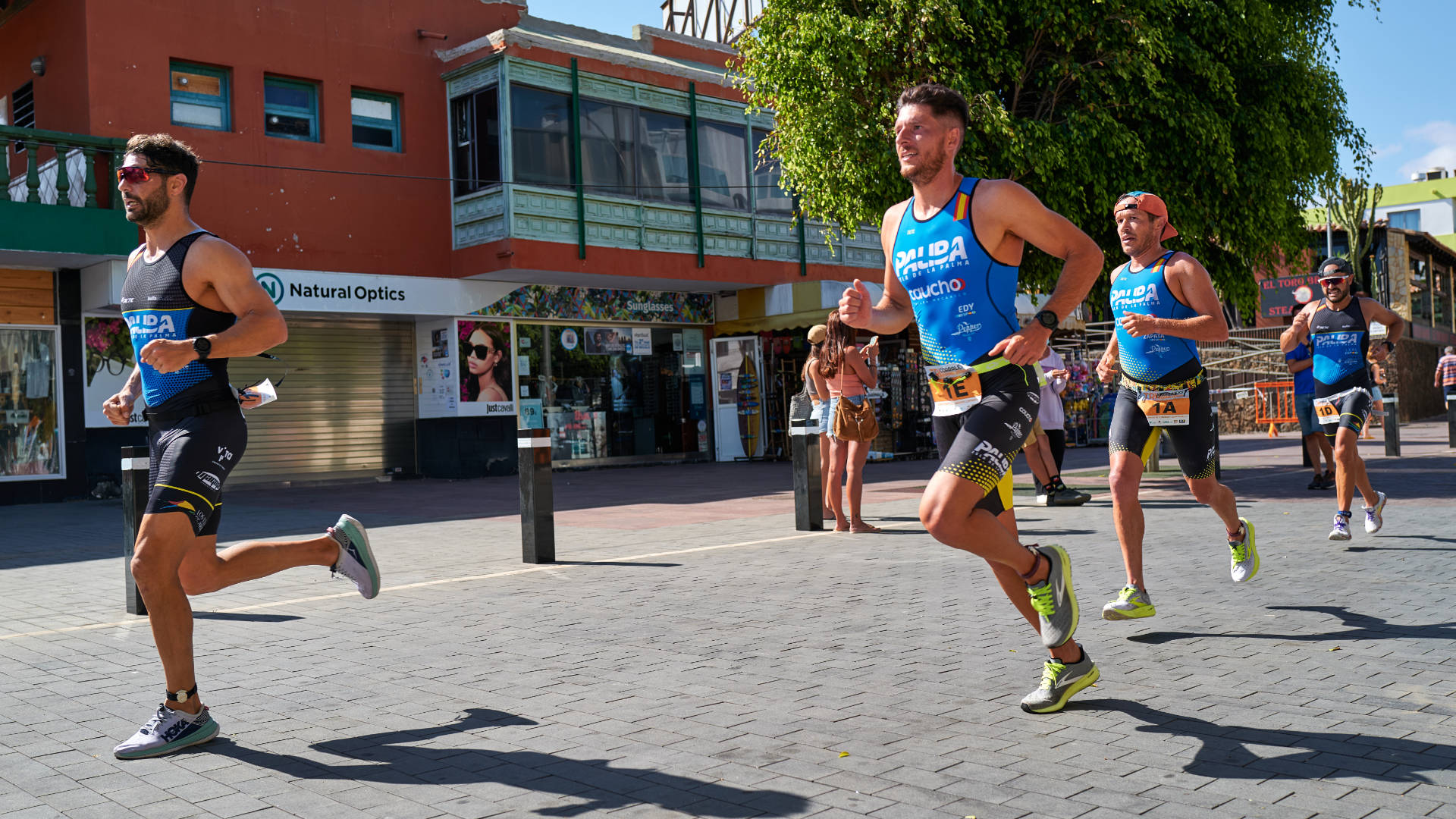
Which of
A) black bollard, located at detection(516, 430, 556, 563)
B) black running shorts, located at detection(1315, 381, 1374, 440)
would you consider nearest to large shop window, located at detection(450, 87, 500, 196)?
black bollard, located at detection(516, 430, 556, 563)

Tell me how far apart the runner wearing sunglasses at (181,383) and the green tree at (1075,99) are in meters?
10.3

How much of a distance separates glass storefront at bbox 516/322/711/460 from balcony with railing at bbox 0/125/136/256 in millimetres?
7166

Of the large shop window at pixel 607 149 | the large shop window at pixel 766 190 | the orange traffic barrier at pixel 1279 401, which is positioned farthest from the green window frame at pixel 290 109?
the orange traffic barrier at pixel 1279 401

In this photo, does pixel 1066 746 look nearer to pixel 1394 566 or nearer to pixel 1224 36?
pixel 1394 566

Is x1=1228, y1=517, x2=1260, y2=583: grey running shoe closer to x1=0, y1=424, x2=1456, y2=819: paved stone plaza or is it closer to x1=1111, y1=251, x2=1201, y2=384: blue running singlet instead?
x1=0, y1=424, x2=1456, y2=819: paved stone plaza

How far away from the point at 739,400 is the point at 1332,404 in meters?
16.2

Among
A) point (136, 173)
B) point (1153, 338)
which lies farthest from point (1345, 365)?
point (136, 173)

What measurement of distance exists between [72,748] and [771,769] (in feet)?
7.66

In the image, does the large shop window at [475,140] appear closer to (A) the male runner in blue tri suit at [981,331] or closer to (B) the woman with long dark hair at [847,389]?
(B) the woman with long dark hair at [847,389]

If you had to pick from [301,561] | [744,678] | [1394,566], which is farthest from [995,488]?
[1394,566]

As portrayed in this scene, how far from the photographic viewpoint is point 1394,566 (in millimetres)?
7285

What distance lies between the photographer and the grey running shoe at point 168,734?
387 cm

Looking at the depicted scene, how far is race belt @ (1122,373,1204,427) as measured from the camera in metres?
6.01

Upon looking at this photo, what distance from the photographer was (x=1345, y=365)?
353 inches
